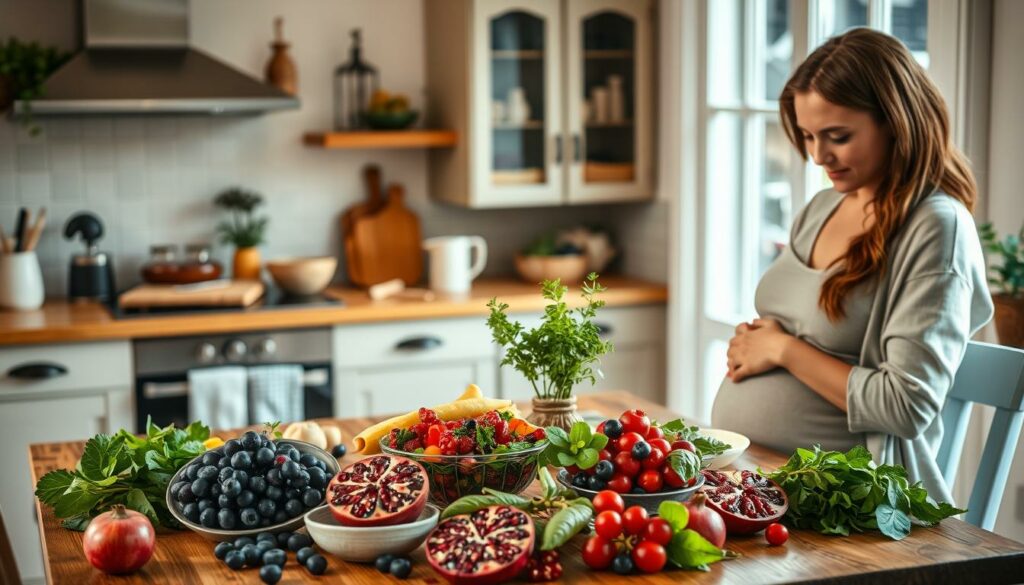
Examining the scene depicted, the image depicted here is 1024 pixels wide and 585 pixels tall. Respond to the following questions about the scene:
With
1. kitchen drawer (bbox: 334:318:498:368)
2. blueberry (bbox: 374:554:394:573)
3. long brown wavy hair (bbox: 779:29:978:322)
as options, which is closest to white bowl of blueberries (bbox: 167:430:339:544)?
blueberry (bbox: 374:554:394:573)

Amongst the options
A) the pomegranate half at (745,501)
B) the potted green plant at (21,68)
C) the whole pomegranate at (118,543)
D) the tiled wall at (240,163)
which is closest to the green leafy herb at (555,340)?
the pomegranate half at (745,501)

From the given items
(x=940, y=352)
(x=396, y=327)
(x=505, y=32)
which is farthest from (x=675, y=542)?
(x=505, y=32)

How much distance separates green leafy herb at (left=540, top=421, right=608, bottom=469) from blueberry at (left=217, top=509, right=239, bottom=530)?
20.2 inches

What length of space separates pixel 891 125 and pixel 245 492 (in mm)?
1389

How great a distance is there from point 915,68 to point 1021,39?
2.26 ft

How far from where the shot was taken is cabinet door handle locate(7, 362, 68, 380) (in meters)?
3.56

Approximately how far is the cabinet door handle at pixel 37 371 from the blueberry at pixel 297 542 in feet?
6.72

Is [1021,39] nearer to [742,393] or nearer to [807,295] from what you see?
[807,295]

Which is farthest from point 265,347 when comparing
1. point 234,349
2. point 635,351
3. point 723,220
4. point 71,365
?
point 723,220

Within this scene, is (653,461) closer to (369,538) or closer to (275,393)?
(369,538)

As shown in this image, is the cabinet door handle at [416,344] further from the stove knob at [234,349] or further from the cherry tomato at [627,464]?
the cherry tomato at [627,464]

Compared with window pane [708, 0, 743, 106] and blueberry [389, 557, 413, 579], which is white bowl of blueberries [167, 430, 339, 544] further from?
Answer: window pane [708, 0, 743, 106]

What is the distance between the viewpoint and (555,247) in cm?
452

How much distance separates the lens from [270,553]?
1761mm
